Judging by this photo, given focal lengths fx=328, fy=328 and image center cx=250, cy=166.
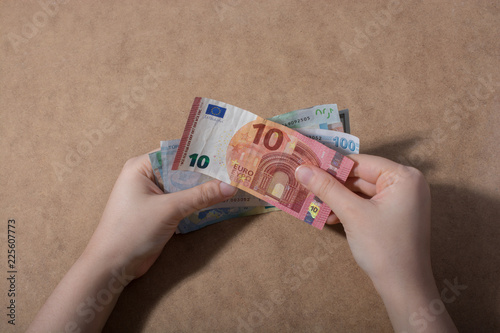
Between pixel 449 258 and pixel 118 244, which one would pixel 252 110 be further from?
pixel 449 258

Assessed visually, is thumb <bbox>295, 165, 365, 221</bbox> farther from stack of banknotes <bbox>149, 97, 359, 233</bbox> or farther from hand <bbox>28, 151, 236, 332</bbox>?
hand <bbox>28, 151, 236, 332</bbox>

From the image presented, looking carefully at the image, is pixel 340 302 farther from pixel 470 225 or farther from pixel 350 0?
pixel 350 0

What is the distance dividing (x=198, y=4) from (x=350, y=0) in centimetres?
64

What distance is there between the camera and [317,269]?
1.16m

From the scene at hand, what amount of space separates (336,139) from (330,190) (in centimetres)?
20

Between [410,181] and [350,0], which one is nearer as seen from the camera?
[410,181]

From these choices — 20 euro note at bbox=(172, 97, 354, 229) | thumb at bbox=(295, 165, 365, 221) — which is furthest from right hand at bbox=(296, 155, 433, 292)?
20 euro note at bbox=(172, 97, 354, 229)

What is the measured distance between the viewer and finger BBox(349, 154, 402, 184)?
95cm

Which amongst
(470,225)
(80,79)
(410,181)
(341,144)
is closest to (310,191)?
(341,144)

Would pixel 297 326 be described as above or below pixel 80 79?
below

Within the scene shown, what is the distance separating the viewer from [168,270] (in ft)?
3.88
